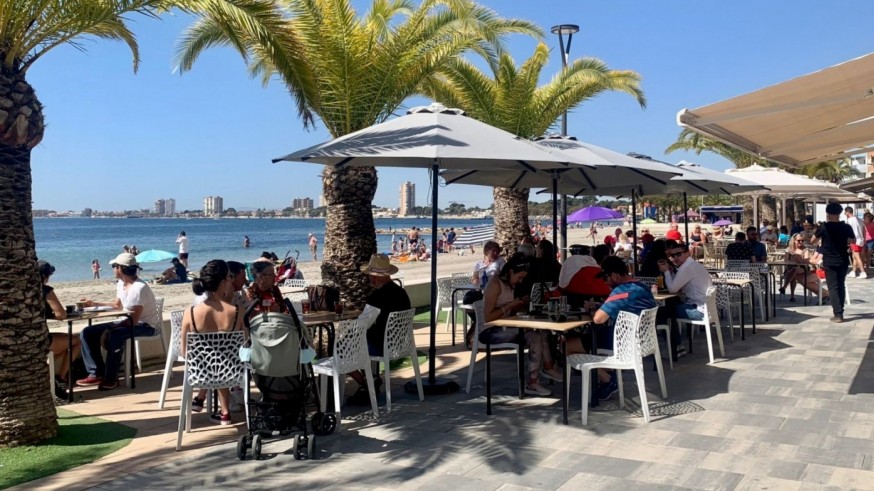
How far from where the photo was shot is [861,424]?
504cm

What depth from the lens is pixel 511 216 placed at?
46.1 feet

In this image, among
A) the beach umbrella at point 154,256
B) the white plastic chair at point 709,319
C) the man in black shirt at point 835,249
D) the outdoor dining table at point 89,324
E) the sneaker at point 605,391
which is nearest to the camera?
the sneaker at point 605,391

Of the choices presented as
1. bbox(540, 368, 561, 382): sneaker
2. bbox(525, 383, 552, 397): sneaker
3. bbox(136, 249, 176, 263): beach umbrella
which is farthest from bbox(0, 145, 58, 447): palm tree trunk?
bbox(136, 249, 176, 263): beach umbrella

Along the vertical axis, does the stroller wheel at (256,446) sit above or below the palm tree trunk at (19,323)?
below

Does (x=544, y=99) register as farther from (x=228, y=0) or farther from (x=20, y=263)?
(x=20, y=263)

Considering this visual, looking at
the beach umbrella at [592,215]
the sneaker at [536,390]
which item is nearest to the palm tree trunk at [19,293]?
the sneaker at [536,390]

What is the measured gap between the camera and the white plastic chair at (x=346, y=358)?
5102mm

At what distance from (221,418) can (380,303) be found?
1.58m

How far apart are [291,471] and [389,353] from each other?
60.3 inches

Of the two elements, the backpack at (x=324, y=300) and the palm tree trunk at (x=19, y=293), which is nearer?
the palm tree trunk at (x=19, y=293)

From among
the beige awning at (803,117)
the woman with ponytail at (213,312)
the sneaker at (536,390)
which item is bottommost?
the sneaker at (536,390)

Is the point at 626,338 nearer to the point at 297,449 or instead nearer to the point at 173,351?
the point at 297,449

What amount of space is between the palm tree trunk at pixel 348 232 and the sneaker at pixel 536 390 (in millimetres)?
3054

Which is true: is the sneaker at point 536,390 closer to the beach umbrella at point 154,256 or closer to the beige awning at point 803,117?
the beige awning at point 803,117
